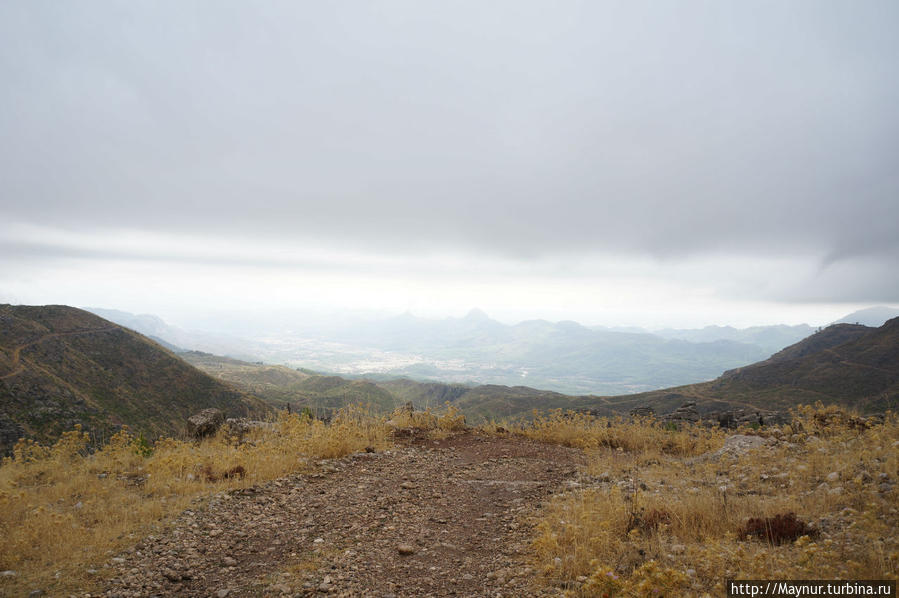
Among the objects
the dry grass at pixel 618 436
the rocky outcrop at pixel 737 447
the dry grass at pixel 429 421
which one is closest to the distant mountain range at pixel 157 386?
the dry grass at pixel 618 436

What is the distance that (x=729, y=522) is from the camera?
516 cm

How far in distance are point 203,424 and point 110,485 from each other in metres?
5.80

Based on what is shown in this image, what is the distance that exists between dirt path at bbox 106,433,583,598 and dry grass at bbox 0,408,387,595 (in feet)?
1.65

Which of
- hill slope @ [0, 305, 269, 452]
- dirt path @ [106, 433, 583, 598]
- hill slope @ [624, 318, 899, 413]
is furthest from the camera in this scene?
hill slope @ [624, 318, 899, 413]

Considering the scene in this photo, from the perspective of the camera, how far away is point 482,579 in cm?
460

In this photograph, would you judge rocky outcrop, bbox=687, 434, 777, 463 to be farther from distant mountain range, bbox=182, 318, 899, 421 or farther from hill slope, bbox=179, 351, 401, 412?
hill slope, bbox=179, 351, 401, 412

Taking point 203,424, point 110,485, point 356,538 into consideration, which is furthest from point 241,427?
point 356,538

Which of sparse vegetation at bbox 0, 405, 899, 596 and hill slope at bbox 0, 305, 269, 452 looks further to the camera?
hill slope at bbox 0, 305, 269, 452

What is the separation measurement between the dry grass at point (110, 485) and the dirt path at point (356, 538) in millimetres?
504

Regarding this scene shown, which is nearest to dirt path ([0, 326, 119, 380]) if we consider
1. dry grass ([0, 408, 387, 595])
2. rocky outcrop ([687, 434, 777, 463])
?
dry grass ([0, 408, 387, 595])

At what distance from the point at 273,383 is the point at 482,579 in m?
164

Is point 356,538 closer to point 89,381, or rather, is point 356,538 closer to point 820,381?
point 89,381

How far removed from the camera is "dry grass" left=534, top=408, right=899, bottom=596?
3.71m

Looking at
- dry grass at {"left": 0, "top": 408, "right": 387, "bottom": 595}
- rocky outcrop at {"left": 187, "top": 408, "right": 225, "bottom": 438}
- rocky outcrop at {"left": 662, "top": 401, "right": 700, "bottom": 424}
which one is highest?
dry grass at {"left": 0, "top": 408, "right": 387, "bottom": 595}
